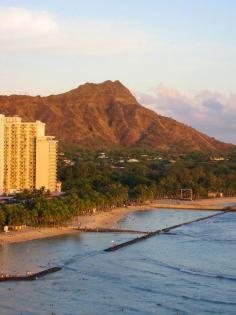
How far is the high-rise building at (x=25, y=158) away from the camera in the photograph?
75.2 m

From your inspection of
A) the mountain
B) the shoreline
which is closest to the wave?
the shoreline

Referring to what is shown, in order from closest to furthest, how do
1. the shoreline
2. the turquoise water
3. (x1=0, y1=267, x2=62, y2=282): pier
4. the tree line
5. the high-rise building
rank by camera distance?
1. the turquoise water
2. (x1=0, y1=267, x2=62, y2=282): pier
3. the shoreline
4. the tree line
5. the high-rise building

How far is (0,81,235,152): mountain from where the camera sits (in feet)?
552

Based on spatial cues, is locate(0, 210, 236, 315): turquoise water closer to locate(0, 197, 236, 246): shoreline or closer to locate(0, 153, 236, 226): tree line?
locate(0, 197, 236, 246): shoreline

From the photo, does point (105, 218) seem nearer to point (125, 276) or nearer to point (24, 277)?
point (125, 276)

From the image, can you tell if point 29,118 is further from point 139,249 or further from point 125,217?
point 139,249

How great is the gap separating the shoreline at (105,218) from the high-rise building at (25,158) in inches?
392

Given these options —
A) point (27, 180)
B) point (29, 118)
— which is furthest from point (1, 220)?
point (29, 118)

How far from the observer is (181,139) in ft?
613

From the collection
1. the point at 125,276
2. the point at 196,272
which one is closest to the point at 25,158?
the point at 196,272

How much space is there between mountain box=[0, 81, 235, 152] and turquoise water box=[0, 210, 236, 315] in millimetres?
113855

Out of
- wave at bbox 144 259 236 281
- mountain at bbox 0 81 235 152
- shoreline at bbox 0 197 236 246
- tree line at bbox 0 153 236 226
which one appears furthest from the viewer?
mountain at bbox 0 81 235 152

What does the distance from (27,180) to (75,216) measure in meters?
19.4

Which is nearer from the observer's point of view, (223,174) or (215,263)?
(215,263)
